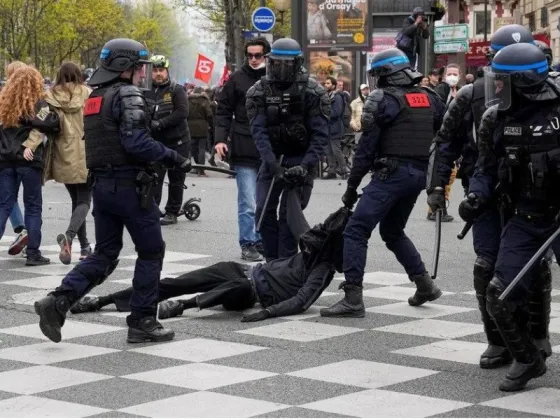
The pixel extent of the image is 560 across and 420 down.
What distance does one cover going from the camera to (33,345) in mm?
8328

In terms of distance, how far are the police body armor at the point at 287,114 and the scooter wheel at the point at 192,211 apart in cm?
549

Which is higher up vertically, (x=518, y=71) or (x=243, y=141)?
(x=518, y=71)

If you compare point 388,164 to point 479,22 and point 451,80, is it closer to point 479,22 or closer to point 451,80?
point 451,80

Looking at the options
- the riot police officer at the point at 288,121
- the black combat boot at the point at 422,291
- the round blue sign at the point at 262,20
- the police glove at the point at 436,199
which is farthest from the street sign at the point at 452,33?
the police glove at the point at 436,199

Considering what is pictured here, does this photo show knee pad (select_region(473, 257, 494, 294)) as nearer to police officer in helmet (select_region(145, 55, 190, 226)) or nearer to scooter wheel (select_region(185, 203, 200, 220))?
police officer in helmet (select_region(145, 55, 190, 226))

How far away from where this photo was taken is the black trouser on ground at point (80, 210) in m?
12.3

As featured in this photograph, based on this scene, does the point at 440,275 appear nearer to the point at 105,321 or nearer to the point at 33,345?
the point at 105,321

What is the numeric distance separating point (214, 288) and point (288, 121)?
1.84 metres

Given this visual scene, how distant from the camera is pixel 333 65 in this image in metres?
27.6

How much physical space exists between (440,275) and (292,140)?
5.98ft

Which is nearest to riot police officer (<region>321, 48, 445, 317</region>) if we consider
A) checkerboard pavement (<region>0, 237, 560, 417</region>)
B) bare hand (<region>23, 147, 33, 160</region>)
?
checkerboard pavement (<region>0, 237, 560, 417</region>)

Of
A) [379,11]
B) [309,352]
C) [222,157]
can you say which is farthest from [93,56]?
[309,352]

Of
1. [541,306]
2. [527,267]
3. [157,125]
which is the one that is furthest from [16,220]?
[527,267]

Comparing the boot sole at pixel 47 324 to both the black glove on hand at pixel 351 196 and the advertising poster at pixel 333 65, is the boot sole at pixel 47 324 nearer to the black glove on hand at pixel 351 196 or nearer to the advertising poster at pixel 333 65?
the black glove on hand at pixel 351 196
